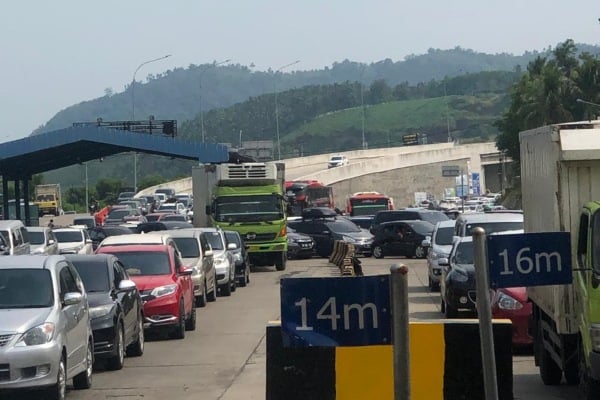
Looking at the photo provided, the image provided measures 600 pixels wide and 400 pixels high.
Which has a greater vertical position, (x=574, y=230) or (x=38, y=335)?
(x=574, y=230)

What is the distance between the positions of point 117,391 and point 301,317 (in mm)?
9296

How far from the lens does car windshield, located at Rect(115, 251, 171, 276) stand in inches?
826

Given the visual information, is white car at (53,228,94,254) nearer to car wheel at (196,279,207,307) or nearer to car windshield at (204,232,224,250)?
car windshield at (204,232,224,250)

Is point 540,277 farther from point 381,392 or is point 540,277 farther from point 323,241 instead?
point 323,241

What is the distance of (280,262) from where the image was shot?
42.5 meters

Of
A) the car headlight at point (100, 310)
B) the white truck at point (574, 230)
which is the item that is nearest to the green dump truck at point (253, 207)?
the car headlight at point (100, 310)

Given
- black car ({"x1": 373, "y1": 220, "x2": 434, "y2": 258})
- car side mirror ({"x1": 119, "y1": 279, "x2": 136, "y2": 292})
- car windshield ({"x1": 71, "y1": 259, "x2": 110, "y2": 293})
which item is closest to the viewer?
car side mirror ({"x1": 119, "y1": 279, "x2": 136, "y2": 292})

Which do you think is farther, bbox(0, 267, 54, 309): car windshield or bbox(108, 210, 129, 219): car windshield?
bbox(108, 210, 129, 219): car windshield

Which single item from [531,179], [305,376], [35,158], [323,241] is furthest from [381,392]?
[35,158]

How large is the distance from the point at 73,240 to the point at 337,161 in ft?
276

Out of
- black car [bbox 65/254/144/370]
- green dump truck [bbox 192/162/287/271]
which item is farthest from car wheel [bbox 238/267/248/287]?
black car [bbox 65/254/144/370]

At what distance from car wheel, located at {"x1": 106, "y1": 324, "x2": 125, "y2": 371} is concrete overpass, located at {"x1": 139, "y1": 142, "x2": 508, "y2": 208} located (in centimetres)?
9053

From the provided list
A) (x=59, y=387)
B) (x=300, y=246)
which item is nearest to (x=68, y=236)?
(x=300, y=246)

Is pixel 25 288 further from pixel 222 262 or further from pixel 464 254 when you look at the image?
pixel 222 262
